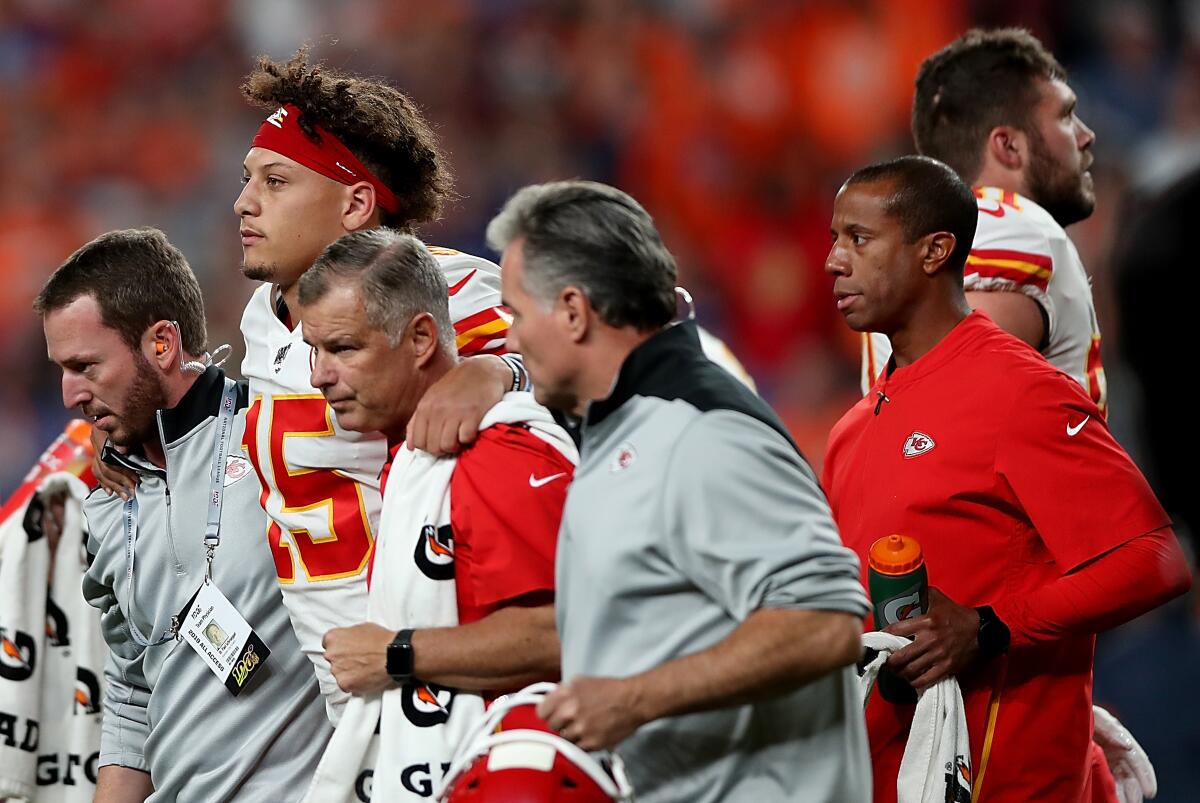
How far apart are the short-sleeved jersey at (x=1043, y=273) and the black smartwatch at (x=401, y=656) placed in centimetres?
174

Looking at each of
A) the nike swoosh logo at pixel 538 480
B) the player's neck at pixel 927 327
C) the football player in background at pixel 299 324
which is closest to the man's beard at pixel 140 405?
the football player in background at pixel 299 324

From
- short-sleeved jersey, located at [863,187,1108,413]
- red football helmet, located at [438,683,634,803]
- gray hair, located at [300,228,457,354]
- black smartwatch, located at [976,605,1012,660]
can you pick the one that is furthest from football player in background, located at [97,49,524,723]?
short-sleeved jersey, located at [863,187,1108,413]

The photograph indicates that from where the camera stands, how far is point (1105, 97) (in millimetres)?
7902

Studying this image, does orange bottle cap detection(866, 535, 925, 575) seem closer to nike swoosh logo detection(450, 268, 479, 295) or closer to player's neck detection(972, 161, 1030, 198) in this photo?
nike swoosh logo detection(450, 268, 479, 295)

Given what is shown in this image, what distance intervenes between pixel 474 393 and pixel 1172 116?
5707 mm

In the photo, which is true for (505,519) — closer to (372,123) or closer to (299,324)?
(299,324)

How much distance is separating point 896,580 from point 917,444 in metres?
0.36

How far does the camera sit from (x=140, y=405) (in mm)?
3775

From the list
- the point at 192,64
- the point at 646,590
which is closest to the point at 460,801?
the point at 646,590

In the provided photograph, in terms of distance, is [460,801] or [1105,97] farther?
[1105,97]

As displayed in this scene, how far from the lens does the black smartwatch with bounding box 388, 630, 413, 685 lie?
2.82 metres

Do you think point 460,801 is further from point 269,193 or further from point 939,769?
point 269,193

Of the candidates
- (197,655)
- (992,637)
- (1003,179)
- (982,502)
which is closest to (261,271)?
(197,655)

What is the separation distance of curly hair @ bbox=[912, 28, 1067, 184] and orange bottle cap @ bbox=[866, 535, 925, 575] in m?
1.52
